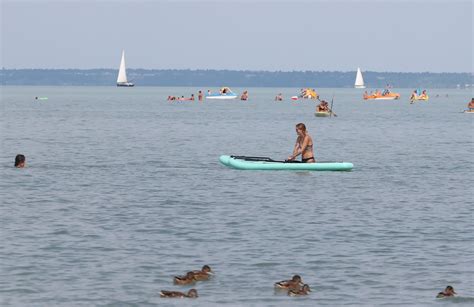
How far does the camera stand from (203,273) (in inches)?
811

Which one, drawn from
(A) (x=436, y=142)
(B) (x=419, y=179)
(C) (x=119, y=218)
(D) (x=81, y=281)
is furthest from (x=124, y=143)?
(D) (x=81, y=281)

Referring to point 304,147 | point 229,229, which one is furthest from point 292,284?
point 304,147

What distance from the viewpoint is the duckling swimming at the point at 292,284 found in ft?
64.3

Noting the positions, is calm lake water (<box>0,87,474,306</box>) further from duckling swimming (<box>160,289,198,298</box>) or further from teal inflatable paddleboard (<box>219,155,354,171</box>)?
teal inflatable paddleboard (<box>219,155,354,171</box>)

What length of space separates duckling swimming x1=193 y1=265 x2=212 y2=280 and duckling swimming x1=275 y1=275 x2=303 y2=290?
1470mm

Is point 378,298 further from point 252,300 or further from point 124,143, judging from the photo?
point 124,143

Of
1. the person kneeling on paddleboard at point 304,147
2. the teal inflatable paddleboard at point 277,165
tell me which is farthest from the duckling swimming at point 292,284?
the teal inflatable paddleboard at point 277,165

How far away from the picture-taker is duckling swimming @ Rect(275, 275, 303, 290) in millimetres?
19594

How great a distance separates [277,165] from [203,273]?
2084 centimetres

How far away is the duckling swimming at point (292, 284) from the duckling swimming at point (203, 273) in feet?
4.82

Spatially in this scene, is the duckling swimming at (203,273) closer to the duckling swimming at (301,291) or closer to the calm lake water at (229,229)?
the calm lake water at (229,229)

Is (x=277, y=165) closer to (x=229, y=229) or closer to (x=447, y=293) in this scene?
(x=229, y=229)

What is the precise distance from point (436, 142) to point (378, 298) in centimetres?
5059

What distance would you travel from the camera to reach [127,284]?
20.5 meters
